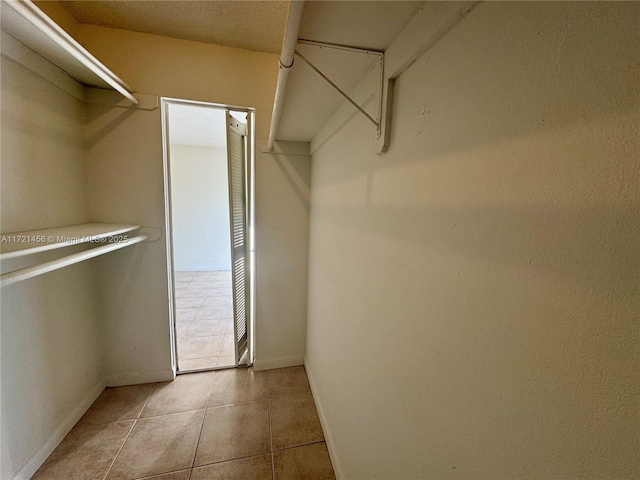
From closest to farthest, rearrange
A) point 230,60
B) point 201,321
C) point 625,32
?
1. point 625,32
2. point 230,60
3. point 201,321

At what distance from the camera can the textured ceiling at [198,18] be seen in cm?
140

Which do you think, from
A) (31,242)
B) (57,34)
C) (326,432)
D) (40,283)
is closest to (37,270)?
(31,242)

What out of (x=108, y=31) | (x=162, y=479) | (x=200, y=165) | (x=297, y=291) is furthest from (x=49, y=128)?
(x=200, y=165)

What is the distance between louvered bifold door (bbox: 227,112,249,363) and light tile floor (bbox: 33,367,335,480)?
1.50ft

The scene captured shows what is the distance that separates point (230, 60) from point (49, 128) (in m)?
1.20

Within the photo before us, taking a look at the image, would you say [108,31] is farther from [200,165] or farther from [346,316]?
[200,165]

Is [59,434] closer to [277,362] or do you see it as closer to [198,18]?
[277,362]

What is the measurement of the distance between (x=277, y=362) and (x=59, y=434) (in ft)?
4.62

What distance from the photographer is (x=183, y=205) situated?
502 cm

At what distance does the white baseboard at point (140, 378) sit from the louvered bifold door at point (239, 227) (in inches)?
21.6

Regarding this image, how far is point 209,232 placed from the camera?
523 cm

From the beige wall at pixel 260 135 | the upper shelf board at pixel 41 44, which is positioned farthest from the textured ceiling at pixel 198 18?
the upper shelf board at pixel 41 44

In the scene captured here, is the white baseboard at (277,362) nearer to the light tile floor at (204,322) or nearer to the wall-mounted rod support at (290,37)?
the light tile floor at (204,322)

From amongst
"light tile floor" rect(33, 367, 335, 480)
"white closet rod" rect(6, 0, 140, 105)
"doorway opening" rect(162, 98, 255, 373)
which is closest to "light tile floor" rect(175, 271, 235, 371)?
"doorway opening" rect(162, 98, 255, 373)
